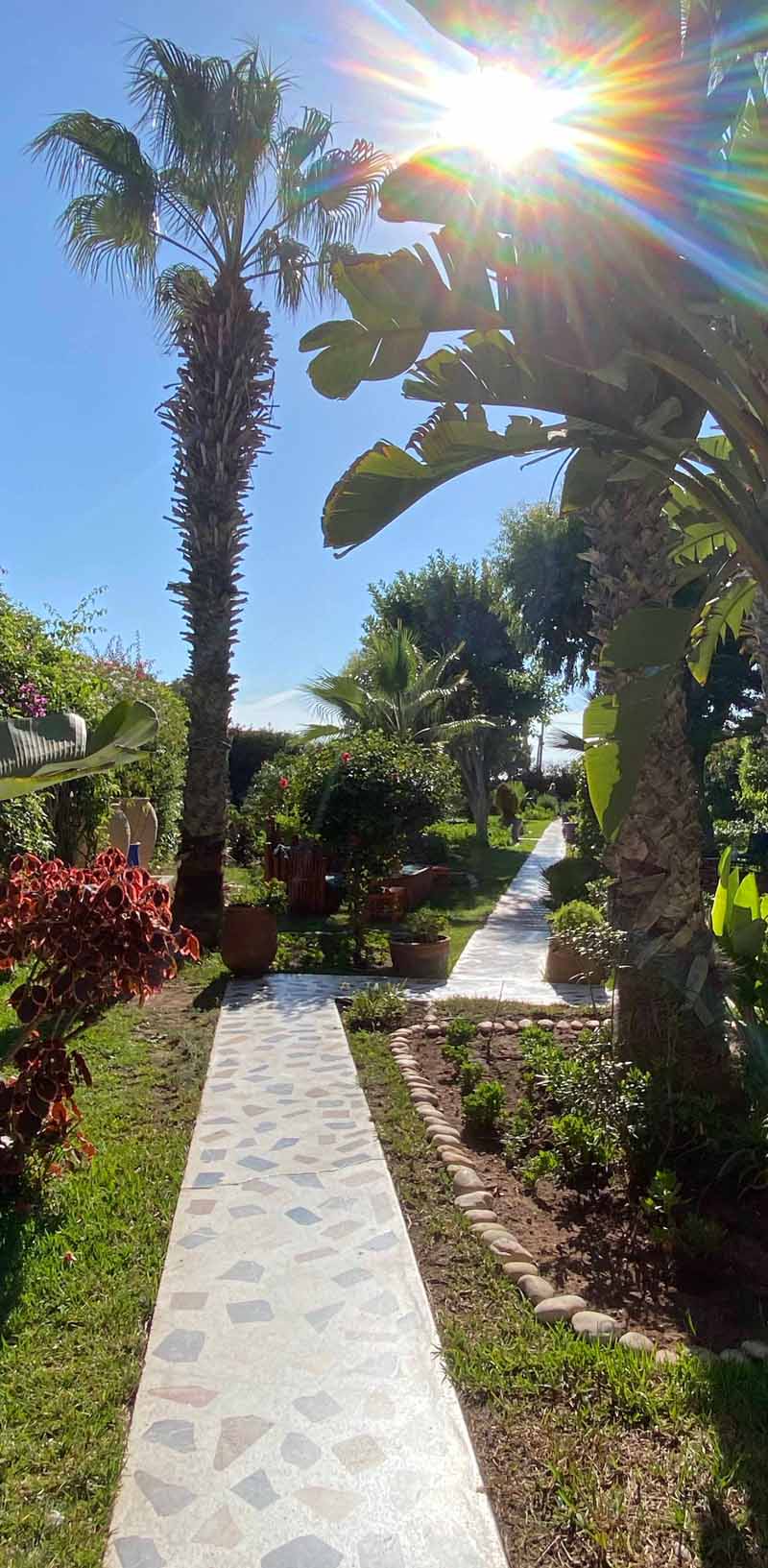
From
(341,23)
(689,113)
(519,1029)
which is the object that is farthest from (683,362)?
(519,1029)

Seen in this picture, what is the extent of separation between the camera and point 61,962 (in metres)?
3.64

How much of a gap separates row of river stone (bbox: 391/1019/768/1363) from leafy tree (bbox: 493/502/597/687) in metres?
19.0

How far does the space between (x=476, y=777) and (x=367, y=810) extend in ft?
54.9

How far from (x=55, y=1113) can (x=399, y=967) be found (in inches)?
235

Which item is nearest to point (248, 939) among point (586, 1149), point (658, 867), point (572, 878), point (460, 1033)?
point (460, 1033)

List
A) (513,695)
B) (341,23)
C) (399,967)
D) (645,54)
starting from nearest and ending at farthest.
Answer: (645,54) < (341,23) < (399,967) < (513,695)

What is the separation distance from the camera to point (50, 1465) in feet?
7.62

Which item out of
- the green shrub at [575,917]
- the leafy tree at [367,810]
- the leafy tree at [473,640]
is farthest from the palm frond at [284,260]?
the leafy tree at [473,640]

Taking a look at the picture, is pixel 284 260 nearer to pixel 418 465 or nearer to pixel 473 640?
pixel 418 465

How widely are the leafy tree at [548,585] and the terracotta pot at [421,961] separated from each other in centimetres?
1469

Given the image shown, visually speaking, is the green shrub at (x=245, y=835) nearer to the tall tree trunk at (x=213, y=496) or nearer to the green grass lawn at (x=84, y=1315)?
the tall tree trunk at (x=213, y=496)

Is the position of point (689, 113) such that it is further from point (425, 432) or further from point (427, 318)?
point (425, 432)

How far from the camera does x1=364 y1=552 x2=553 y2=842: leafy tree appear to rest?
25641mm

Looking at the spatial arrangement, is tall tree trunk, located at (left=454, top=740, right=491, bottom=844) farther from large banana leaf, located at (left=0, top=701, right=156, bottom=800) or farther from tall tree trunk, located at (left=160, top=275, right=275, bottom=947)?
large banana leaf, located at (left=0, top=701, right=156, bottom=800)
